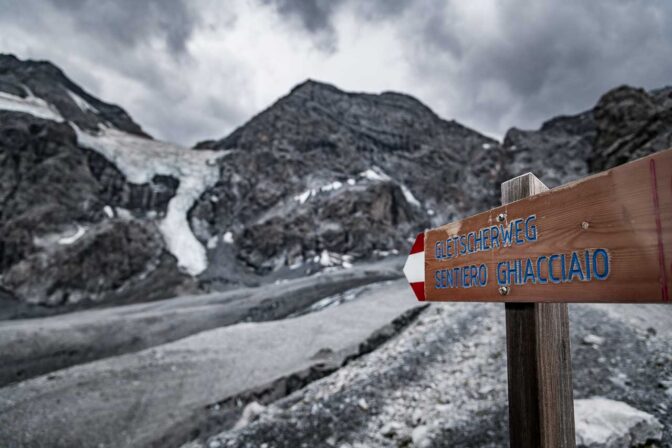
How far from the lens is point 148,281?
110 ft

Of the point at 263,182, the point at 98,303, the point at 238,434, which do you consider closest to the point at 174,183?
the point at 263,182

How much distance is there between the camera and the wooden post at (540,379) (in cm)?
158

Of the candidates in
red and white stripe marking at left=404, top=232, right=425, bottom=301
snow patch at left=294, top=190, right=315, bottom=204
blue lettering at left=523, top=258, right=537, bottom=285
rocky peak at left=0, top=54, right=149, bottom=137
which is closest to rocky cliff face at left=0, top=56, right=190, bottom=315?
rocky peak at left=0, top=54, right=149, bottom=137

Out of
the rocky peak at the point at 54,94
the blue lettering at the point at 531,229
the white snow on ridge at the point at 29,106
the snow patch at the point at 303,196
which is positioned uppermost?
the rocky peak at the point at 54,94

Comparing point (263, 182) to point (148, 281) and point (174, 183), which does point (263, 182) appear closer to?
point (174, 183)

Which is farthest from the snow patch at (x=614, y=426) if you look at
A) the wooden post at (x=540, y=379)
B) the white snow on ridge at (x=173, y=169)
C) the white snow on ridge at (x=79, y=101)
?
the white snow on ridge at (x=79, y=101)

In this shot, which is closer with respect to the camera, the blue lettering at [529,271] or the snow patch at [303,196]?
the blue lettering at [529,271]

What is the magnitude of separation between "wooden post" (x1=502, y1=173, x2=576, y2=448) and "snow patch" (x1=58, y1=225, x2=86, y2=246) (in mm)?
41432

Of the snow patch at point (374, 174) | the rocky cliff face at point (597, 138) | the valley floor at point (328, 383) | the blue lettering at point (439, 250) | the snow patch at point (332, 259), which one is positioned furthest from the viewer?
the snow patch at point (374, 174)

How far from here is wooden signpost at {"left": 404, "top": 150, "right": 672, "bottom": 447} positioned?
117 cm

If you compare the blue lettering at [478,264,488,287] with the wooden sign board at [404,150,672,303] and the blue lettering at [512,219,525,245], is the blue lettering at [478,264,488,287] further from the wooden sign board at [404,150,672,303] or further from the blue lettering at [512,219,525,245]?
the blue lettering at [512,219,525,245]

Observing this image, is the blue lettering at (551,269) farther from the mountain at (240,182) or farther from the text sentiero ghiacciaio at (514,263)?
the mountain at (240,182)

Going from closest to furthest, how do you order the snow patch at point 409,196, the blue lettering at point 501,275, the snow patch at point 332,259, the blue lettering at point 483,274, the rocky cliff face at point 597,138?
1. the blue lettering at point 501,275
2. the blue lettering at point 483,274
3. the rocky cliff face at point 597,138
4. the snow patch at point 332,259
5. the snow patch at point 409,196

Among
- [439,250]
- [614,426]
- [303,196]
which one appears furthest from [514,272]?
[303,196]
